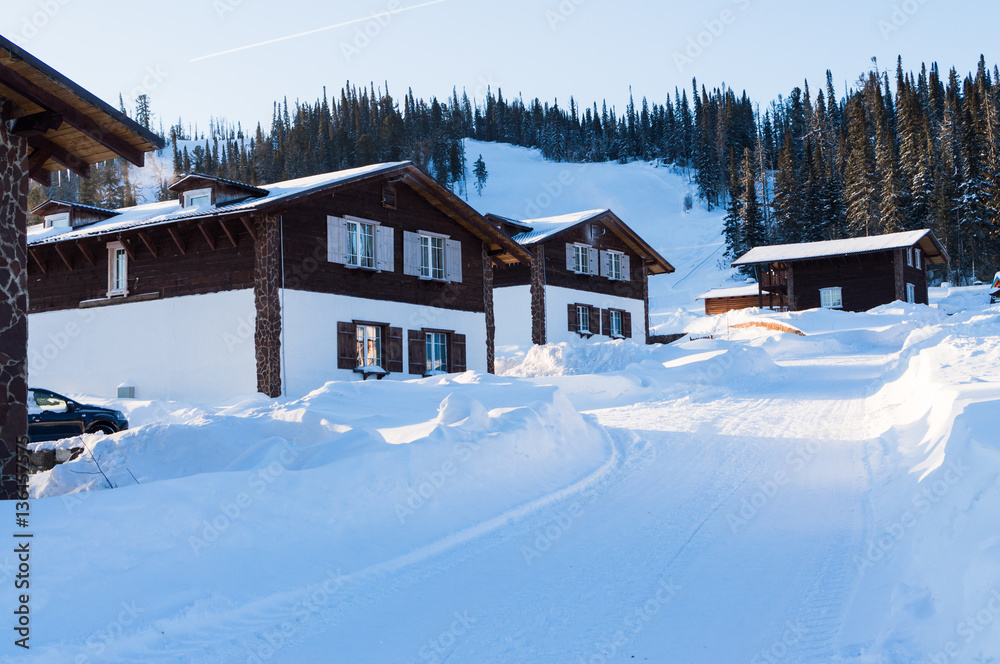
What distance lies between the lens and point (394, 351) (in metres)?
23.5

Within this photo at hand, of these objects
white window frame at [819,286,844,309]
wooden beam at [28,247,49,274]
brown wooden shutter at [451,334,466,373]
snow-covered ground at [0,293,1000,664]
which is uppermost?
wooden beam at [28,247,49,274]

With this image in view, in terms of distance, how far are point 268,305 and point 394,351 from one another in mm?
4474

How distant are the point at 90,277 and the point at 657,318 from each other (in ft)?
135

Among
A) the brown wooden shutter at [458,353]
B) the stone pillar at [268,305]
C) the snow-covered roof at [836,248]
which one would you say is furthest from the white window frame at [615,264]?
the stone pillar at [268,305]

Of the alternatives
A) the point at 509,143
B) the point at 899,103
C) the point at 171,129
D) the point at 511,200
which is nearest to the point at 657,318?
the point at 511,200

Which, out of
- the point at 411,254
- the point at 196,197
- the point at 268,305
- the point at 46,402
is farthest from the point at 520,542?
the point at 411,254

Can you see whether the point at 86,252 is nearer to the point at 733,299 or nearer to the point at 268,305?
the point at 268,305

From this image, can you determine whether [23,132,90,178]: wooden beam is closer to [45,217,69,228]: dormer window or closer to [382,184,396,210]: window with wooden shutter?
[382,184,396,210]: window with wooden shutter

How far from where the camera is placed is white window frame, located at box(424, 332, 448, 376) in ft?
81.7

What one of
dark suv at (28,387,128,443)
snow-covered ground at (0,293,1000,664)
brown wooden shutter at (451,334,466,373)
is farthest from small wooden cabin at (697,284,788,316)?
snow-covered ground at (0,293,1000,664)

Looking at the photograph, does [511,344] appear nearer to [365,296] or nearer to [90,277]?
[365,296]

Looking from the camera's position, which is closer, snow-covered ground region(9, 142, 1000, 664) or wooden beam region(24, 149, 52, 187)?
snow-covered ground region(9, 142, 1000, 664)

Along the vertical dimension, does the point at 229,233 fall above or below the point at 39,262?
above

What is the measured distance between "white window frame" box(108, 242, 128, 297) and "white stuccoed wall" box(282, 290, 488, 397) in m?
5.58
